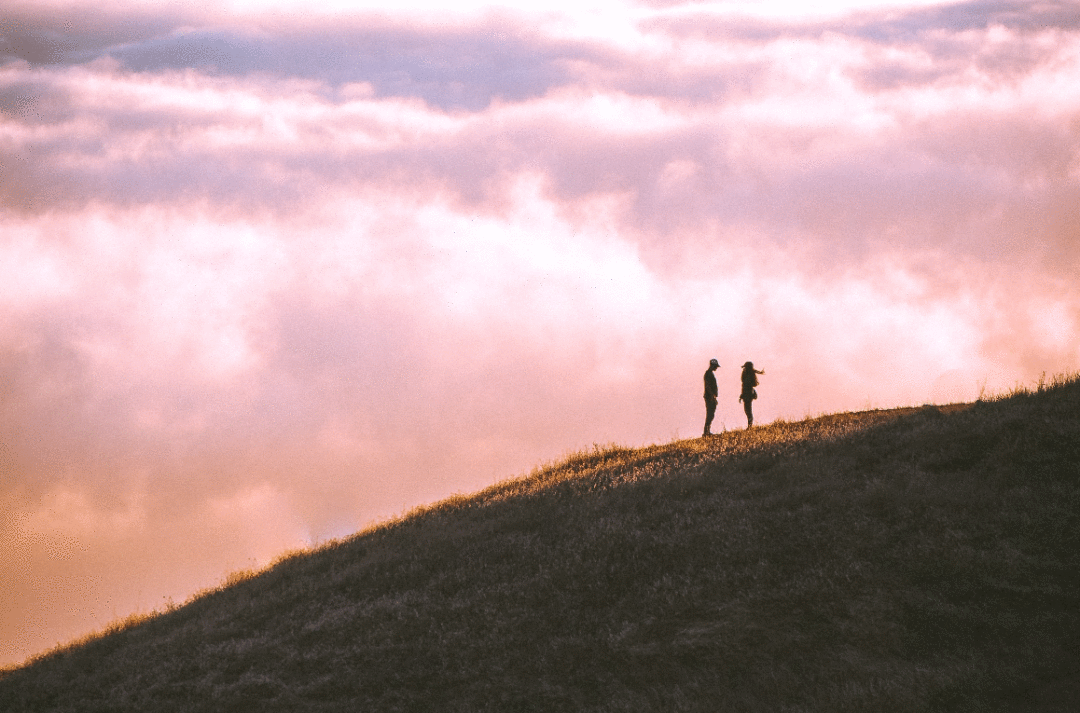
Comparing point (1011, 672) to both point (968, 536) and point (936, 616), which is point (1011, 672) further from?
point (968, 536)

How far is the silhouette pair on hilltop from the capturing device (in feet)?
80.0

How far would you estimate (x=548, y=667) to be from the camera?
1156 cm

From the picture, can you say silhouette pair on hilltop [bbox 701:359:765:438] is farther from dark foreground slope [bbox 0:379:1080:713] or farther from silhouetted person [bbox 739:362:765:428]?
dark foreground slope [bbox 0:379:1080:713]

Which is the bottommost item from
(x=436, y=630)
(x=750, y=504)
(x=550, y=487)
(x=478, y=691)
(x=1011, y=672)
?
(x=1011, y=672)

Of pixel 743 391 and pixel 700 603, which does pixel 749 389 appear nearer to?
pixel 743 391

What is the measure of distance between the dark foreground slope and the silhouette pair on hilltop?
5.20 meters

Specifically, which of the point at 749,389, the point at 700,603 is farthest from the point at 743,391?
the point at 700,603

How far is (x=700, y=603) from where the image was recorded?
12617mm

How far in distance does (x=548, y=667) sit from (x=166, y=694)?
6.27 meters

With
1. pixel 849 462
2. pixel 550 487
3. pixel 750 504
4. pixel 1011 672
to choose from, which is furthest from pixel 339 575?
pixel 1011 672

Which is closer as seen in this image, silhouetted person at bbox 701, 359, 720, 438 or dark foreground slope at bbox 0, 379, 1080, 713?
dark foreground slope at bbox 0, 379, 1080, 713

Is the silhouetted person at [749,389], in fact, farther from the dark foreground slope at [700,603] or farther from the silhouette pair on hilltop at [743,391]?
the dark foreground slope at [700,603]

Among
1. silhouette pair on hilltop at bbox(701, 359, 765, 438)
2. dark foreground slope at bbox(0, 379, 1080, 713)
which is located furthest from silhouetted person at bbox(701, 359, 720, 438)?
dark foreground slope at bbox(0, 379, 1080, 713)

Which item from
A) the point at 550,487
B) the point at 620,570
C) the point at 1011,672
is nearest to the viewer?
the point at 1011,672
